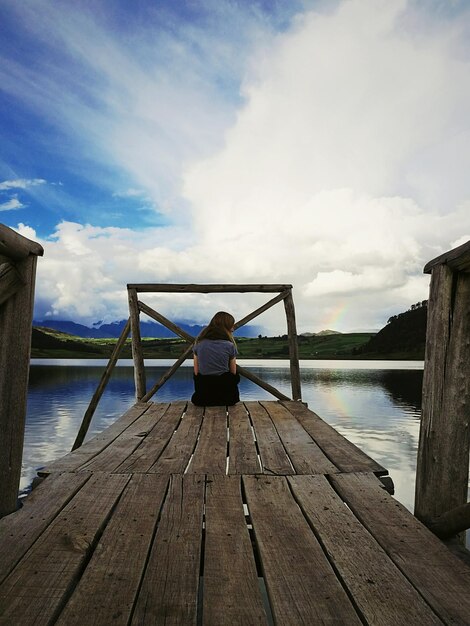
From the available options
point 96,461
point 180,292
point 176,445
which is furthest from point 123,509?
point 180,292

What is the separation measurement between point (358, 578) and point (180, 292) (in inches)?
296

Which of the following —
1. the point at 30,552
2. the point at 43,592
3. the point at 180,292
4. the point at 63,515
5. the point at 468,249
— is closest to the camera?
the point at 43,592

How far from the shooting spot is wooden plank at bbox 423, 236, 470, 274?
2977 mm

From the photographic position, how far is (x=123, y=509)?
127 inches

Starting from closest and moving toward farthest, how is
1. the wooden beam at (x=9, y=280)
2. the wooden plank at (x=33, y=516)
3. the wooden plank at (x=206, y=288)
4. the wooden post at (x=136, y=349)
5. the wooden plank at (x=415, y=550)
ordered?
1. the wooden plank at (x=415, y=550)
2. the wooden plank at (x=33, y=516)
3. the wooden beam at (x=9, y=280)
4. the wooden post at (x=136, y=349)
5. the wooden plank at (x=206, y=288)

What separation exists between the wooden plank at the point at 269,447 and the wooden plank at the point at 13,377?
6.72ft

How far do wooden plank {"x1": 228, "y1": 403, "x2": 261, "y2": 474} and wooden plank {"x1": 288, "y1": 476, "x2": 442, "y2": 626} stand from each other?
843 millimetres

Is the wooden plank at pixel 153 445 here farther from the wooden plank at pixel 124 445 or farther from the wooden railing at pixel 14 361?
the wooden railing at pixel 14 361

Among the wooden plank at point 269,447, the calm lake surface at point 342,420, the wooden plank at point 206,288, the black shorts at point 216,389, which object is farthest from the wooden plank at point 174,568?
the calm lake surface at point 342,420

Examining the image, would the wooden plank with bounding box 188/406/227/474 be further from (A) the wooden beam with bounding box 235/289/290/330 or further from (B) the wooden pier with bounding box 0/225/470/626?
(A) the wooden beam with bounding box 235/289/290/330

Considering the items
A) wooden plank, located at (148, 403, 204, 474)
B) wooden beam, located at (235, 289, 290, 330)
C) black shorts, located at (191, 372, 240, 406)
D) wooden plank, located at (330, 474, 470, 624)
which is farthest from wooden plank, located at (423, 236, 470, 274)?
wooden beam, located at (235, 289, 290, 330)

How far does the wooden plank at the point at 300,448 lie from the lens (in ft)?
14.0

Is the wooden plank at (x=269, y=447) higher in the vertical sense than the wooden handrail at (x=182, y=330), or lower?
lower

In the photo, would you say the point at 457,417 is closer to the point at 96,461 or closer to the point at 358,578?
the point at 358,578
